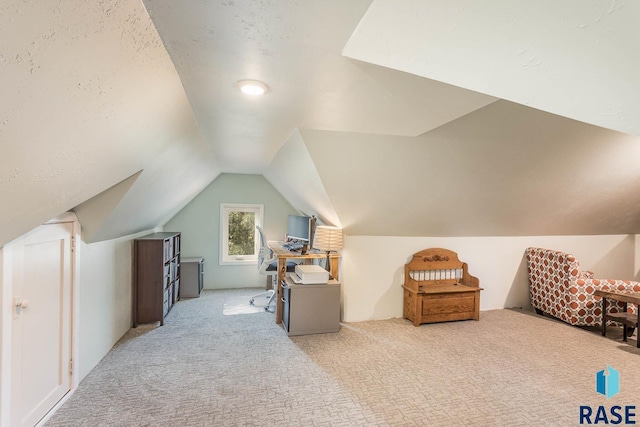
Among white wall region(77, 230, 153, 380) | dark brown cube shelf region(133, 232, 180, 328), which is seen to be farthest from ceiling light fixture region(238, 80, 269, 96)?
dark brown cube shelf region(133, 232, 180, 328)

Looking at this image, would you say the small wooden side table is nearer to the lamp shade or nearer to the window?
the lamp shade

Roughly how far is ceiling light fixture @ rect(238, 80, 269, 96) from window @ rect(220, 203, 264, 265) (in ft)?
12.7

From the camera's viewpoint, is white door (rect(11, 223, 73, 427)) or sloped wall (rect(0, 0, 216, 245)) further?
white door (rect(11, 223, 73, 427))

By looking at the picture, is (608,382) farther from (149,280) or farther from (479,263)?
(149,280)

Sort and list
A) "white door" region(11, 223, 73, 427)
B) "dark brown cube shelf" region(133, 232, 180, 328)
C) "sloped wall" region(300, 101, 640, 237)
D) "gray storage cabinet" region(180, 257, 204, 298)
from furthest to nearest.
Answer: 1. "gray storage cabinet" region(180, 257, 204, 298)
2. "dark brown cube shelf" region(133, 232, 180, 328)
3. "sloped wall" region(300, 101, 640, 237)
4. "white door" region(11, 223, 73, 427)

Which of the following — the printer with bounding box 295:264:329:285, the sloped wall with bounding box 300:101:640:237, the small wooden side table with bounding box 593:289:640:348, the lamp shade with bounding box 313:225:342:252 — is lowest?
the small wooden side table with bounding box 593:289:640:348

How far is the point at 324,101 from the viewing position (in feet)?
6.24

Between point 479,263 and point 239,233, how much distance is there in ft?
13.1

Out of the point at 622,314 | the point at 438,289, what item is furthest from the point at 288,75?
the point at 622,314

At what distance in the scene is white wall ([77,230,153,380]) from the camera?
250 centimetres

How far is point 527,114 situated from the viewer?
7.80 ft

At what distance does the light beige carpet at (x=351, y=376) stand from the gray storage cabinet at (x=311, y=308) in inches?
4.8

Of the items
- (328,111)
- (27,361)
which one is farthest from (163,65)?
(27,361)

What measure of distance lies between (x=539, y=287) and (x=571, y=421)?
2.70 meters
